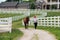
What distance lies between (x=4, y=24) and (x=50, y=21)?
7.04m

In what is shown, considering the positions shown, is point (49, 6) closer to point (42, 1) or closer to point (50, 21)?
point (42, 1)

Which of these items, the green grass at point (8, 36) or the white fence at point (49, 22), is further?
the white fence at point (49, 22)

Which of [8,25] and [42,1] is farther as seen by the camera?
[42,1]

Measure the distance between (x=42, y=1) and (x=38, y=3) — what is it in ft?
6.72

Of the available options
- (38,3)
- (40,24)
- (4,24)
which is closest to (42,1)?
(38,3)

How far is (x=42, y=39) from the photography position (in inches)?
661

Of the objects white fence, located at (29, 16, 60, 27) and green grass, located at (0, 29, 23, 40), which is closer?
green grass, located at (0, 29, 23, 40)

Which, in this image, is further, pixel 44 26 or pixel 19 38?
pixel 44 26

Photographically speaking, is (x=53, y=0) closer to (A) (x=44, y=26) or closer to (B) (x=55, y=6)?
(B) (x=55, y=6)

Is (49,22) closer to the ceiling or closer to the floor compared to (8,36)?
closer to the floor

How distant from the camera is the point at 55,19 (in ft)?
86.0

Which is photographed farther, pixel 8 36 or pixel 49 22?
pixel 49 22

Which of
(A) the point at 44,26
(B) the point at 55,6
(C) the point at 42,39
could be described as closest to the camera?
(C) the point at 42,39

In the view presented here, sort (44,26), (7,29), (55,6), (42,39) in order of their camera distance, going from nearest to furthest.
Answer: (42,39) < (7,29) < (44,26) < (55,6)
